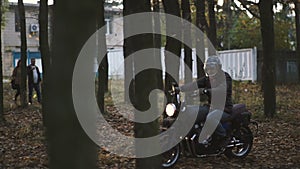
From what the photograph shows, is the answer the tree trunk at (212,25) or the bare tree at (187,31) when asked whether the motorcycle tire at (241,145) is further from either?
the tree trunk at (212,25)

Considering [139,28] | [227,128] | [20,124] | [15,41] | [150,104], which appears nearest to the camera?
[150,104]

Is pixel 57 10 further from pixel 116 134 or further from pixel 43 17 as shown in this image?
pixel 43 17

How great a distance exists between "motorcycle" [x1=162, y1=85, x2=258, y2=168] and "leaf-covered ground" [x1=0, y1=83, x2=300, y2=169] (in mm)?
210

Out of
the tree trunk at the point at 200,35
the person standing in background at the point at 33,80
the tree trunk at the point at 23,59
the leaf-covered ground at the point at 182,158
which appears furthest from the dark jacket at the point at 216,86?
the person standing in background at the point at 33,80

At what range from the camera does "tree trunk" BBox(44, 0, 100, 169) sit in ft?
10.2

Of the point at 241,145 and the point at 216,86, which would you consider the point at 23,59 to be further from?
the point at 216,86

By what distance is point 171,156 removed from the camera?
332 inches

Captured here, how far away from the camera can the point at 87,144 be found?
10.5 ft

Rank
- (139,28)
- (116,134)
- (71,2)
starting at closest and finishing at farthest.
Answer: (71,2) → (139,28) → (116,134)

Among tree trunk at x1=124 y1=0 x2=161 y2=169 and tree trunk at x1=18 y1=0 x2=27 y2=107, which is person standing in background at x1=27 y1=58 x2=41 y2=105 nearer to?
tree trunk at x1=18 y1=0 x2=27 y2=107

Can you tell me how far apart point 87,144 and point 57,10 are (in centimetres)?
82

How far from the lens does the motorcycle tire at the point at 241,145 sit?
30.5 feet

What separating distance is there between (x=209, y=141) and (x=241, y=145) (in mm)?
916

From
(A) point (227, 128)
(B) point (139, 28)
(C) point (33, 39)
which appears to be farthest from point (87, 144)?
(C) point (33, 39)
